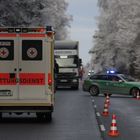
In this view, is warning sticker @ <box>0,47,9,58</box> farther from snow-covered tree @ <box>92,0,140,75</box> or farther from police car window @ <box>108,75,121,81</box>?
snow-covered tree @ <box>92,0,140,75</box>

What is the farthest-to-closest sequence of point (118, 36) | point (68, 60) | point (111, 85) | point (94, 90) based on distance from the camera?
point (118, 36) < point (68, 60) < point (94, 90) < point (111, 85)

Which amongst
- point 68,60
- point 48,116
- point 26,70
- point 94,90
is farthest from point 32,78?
point 68,60

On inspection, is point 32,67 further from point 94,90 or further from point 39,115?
point 94,90

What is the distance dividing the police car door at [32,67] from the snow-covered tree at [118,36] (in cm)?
4693

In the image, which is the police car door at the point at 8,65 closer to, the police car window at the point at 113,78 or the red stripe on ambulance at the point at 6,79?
the red stripe on ambulance at the point at 6,79

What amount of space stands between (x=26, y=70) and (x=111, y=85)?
20815 mm

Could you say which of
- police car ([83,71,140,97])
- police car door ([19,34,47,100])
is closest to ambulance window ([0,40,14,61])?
police car door ([19,34,47,100])

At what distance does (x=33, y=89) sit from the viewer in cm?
1988

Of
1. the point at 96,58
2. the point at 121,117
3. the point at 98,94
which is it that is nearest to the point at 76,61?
the point at 98,94

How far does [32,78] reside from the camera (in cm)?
1991

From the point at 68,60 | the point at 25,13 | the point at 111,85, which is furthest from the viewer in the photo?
the point at 25,13

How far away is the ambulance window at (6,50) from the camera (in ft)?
65.3

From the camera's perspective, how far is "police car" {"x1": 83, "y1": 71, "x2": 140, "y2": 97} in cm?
3978

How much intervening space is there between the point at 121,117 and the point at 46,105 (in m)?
4.27
